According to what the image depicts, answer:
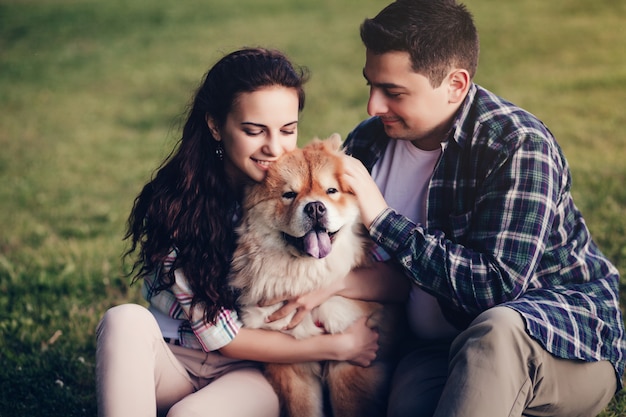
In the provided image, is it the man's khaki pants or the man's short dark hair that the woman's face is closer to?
the man's short dark hair

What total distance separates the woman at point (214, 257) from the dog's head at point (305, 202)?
9cm

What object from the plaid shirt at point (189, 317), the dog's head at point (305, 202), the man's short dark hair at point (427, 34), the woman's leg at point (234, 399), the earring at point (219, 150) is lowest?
the woman's leg at point (234, 399)

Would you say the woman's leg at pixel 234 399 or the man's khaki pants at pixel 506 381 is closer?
the man's khaki pants at pixel 506 381

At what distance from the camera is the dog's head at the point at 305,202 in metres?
2.81

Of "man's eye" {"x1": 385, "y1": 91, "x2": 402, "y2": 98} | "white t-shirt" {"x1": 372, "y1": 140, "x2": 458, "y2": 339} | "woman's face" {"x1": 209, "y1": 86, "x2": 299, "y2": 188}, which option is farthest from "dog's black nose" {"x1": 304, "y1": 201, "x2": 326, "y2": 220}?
"man's eye" {"x1": 385, "y1": 91, "x2": 402, "y2": 98}

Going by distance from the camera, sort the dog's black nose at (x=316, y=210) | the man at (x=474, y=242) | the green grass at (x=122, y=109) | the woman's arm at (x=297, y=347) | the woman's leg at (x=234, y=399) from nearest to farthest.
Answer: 1. the man at (x=474, y=242)
2. the woman's leg at (x=234, y=399)
3. the dog's black nose at (x=316, y=210)
4. the woman's arm at (x=297, y=347)
5. the green grass at (x=122, y=109)

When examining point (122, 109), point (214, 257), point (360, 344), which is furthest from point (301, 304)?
point (122, 109)

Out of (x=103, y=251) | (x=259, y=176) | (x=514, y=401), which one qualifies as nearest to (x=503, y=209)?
(x=514, y=401)

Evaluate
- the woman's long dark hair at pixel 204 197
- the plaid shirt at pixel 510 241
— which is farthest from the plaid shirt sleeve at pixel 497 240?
the woman's long dark hair at pixel 204 197

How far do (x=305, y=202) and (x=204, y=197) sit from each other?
0.51m

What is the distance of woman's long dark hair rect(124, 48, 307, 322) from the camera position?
291cm

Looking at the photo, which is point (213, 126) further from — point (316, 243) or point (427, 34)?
point (427, 34)

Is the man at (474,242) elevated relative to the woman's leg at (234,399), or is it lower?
elevated

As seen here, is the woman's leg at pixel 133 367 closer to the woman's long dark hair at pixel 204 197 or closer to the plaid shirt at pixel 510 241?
the woman's long dark hair at pixel 204 197
